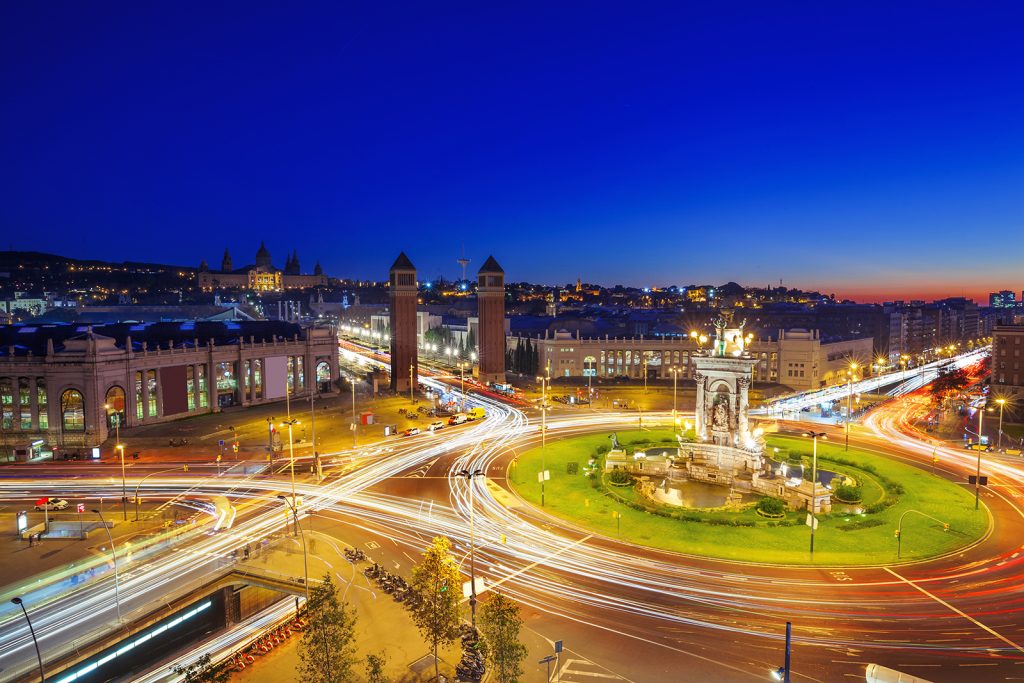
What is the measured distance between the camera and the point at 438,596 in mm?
25016

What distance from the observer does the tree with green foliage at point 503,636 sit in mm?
22328

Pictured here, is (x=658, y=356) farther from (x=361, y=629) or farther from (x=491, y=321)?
(x=361, y=629)

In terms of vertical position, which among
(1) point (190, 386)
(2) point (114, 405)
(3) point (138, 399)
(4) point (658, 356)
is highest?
(4) point (658, 356)

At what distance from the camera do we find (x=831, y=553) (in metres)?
38.3

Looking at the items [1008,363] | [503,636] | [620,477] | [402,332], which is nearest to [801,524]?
[620,477]

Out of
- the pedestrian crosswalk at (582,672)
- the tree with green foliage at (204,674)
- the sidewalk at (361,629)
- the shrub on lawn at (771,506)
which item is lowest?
the sidewalk at (361,629)

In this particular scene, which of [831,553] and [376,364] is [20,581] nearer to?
[831,553]

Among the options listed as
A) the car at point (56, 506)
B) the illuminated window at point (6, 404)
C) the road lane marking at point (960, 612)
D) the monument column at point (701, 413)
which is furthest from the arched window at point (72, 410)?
the road lane marking at point (960, 612)

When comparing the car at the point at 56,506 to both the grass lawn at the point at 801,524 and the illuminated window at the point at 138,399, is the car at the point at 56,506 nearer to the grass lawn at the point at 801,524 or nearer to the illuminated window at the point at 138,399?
Answer: the illuminated window at the point at 138,399

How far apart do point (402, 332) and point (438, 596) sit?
292ft

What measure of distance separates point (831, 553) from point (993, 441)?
50.3m

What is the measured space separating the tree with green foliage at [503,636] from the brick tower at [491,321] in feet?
325

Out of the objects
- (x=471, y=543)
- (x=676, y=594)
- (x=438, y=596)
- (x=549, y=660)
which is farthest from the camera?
(x=471, y=543)

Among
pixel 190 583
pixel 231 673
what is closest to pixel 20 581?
pixel 190 583
